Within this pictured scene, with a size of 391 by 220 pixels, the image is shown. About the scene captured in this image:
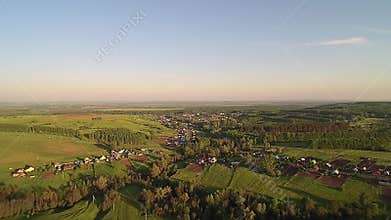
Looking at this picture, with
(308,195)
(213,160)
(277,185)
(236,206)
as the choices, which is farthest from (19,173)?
(308,195)

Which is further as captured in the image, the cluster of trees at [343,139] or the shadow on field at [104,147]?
the shadow on field at [104,147]

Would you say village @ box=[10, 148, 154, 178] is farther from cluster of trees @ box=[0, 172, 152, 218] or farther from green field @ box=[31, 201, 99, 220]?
green field @ box=[31, 201, 99, 220]

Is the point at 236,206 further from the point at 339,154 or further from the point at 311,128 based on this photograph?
the point at 311,128

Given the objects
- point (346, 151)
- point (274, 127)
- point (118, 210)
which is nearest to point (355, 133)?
point (346, 151)

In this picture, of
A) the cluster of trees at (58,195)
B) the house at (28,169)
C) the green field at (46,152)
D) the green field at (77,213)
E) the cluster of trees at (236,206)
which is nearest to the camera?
the cluster of trees at (236,206)

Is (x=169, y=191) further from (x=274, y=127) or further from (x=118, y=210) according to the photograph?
(x=274, y=127)

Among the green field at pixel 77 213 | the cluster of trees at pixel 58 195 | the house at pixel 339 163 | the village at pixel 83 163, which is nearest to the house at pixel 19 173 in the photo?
the village at pixel 83 163

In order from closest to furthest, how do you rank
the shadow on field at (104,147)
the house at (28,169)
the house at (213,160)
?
1. the house at (28,169)
2. the house at (213,160)
3. the shadow on field at (104,147)

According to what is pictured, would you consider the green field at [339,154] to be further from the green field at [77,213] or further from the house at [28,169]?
the house at [28,169]

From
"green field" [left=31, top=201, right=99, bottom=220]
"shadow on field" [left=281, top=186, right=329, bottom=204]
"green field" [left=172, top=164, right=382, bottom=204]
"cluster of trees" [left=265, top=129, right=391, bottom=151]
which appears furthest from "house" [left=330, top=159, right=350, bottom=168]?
"green field" [left=31, top=201, right=99, bottom=220]
